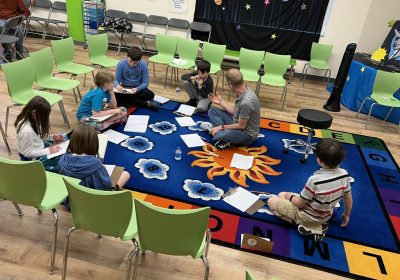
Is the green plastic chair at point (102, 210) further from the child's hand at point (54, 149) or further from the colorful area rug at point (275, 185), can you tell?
the colorful area rug at point (275, 185)

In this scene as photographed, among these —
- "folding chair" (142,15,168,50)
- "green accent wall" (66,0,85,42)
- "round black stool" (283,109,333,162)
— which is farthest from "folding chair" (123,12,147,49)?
"round black stool" (283,109,333,162)

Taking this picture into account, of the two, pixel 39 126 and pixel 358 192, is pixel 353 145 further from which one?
pixel 39 126

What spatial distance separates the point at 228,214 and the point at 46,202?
1.60 meters

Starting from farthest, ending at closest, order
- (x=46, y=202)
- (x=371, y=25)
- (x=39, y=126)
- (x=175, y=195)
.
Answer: (x=371, y=25) → (x=175, y=195) → (x=39, y=126) → (x=46, y=202)

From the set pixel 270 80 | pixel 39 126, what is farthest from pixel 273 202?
pixel 270 80

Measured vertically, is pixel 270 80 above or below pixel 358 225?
above

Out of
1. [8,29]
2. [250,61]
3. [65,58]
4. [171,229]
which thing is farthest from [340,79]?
[8,29]

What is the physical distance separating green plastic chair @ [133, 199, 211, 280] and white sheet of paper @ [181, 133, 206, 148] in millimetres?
2274

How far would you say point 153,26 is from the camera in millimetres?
7965

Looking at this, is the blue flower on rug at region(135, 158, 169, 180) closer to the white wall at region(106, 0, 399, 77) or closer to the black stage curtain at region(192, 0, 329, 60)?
the black stage curtain at region(192, 0, 329, 60)

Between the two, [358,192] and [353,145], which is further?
[353,145]

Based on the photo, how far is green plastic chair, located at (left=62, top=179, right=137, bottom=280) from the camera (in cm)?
196

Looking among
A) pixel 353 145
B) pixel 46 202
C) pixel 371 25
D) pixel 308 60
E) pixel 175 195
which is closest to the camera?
pixel 46 202

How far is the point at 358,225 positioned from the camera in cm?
329
